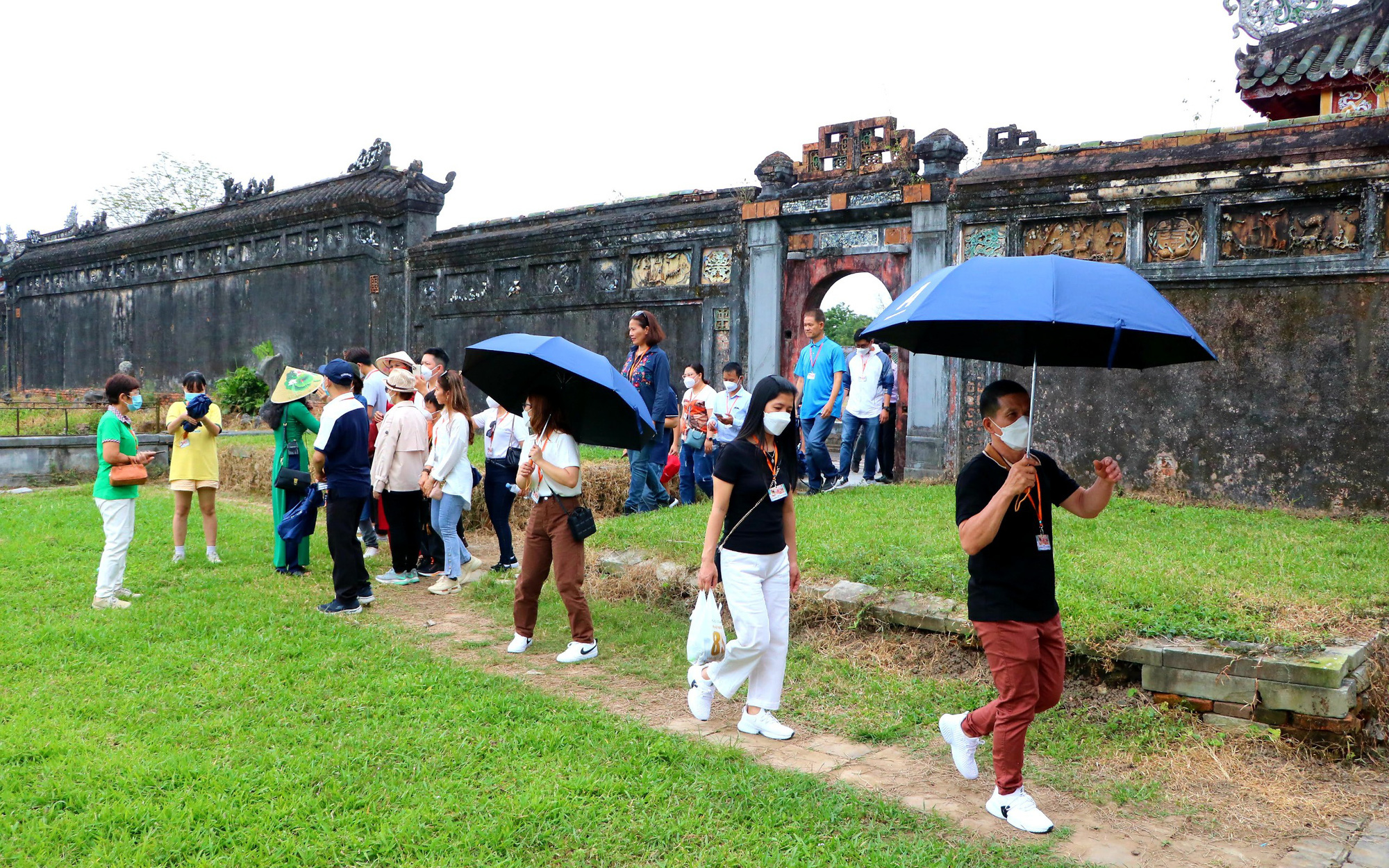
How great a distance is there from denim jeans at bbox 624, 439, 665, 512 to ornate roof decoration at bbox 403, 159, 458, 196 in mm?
9781

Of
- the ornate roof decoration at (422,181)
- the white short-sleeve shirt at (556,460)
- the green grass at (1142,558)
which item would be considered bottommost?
the green grass at (1142,558)

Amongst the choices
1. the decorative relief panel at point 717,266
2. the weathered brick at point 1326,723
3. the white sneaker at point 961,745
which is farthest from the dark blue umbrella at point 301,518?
the decorative relief panel at point 717,266

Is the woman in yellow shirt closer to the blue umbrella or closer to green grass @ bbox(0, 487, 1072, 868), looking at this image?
green grass @ bbox(0, 487, 1072, 868)

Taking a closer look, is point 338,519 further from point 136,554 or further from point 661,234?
point 661,234

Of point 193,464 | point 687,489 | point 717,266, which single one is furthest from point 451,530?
point 717,266

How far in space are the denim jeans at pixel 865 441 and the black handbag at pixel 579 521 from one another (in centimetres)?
531

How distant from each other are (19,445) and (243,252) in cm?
893

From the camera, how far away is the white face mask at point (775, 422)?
185 inches

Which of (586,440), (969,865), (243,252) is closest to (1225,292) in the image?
(586,440)

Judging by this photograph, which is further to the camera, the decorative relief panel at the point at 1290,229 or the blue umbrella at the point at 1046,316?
the decorative relief panel at the point at 1290,229

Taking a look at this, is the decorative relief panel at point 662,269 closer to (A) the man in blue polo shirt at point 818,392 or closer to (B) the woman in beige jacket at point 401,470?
(A) the man in blue polo shirt at point 818,392

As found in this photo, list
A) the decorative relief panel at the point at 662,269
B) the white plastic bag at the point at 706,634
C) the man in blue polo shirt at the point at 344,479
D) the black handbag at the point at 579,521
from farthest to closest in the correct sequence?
the decorative relief panel at the point at 662,269
the man in blue polo shirt at the point at 344,479
the black handbag at the point at 579,521
the white plastic bag at the point at 706,634

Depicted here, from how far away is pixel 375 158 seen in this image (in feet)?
60.5

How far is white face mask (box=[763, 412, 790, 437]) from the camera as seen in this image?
15.5ft
